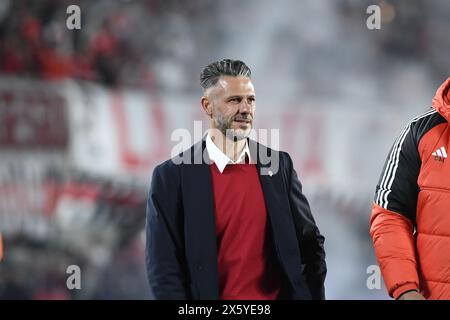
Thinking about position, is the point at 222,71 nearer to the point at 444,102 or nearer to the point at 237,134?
the point at 237,134

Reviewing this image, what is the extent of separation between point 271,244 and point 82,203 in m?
2.58

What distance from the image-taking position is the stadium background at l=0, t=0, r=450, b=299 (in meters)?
3.94

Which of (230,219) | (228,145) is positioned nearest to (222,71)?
(228,145)

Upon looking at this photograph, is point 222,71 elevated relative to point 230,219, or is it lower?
elevated

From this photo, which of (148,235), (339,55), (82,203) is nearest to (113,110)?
(82,203)

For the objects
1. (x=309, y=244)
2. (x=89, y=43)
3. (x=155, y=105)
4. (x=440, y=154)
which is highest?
(x=89, y=43)

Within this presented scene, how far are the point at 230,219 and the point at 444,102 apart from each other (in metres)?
0.51

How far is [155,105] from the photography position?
406 cm

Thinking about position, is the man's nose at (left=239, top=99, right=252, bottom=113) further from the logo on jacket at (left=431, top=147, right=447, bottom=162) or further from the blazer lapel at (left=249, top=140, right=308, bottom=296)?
the logo on jacket at (left=431, top=147, right=447, bottom=162)

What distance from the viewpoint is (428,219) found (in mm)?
1521

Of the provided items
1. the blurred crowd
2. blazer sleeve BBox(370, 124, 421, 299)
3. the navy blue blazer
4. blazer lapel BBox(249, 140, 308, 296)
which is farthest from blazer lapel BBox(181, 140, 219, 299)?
the blurred crowd

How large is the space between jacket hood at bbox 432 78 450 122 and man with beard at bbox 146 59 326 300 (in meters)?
0.34
